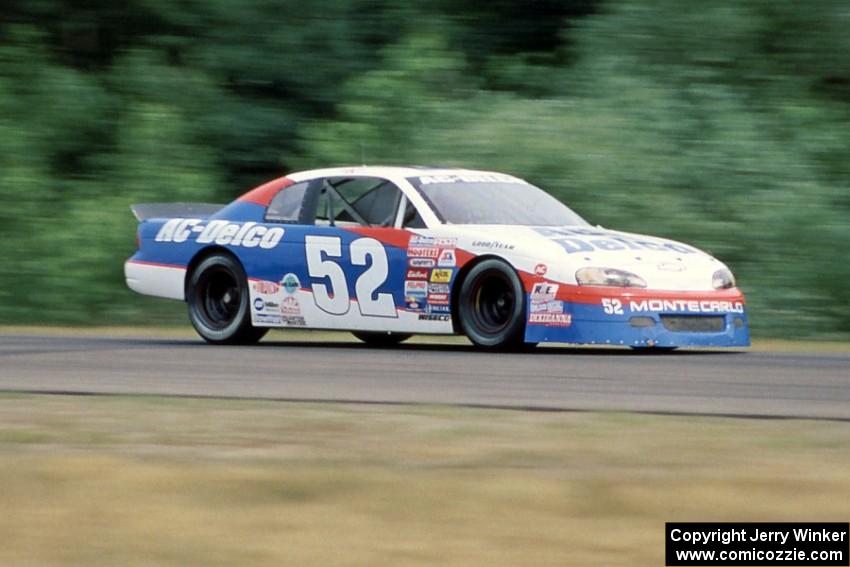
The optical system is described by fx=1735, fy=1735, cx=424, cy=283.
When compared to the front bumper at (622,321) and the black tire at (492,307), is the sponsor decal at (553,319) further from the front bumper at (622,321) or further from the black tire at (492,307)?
the black tire at (492,307)

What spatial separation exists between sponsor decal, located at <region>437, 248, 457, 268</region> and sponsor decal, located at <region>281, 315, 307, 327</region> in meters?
1.34

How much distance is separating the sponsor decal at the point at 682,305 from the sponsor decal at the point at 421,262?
4.50ft

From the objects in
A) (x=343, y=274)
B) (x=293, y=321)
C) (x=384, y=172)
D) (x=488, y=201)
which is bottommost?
(x=293, y=321)

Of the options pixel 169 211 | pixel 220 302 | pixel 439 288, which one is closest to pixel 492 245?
pixel 439 288

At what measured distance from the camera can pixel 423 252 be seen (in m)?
12.2

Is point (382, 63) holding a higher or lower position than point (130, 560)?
higher

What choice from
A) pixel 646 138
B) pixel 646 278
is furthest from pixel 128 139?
pixel 646 278

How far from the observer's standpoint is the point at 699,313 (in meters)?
11.6

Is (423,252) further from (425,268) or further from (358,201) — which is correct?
(358,201)

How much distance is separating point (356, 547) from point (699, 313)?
253 inches

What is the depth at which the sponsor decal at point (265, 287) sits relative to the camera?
13000 mm

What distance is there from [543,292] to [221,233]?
3.05m

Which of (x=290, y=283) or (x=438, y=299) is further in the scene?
(x=290, y=283)

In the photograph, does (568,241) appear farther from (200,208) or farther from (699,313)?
(200,208)
